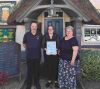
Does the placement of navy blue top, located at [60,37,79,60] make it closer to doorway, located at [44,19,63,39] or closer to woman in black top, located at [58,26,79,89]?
woman in black top, located at [58,26,79,89]

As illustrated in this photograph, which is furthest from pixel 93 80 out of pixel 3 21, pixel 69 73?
pixel 3 21

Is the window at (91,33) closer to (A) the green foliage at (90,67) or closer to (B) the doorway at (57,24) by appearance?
(B) the doorway at (57,24)

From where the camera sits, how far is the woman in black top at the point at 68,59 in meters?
9.35

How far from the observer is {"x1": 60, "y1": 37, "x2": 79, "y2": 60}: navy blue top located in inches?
369

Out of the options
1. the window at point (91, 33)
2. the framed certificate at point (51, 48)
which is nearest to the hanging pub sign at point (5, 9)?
the window at point (91, 33)

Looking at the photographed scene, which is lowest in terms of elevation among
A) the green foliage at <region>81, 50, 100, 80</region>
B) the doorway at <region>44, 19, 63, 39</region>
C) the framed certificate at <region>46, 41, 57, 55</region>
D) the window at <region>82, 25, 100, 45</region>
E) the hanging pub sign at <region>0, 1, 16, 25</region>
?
the green foliage at <region>81, 50, 100, 80</region>

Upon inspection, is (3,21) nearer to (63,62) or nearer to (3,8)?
(3,8)

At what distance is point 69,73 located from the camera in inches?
373

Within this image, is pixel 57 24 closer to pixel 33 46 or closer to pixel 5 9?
pixel 5 9

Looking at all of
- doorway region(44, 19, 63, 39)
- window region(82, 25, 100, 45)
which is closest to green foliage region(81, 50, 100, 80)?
doorway region(44, 19, 63, 39)

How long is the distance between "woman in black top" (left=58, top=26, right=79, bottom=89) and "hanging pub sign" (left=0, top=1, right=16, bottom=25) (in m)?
7.35

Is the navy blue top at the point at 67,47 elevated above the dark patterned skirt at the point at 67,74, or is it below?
above

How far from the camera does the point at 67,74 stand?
9.50 meters

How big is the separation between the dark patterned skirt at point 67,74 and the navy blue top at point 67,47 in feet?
0.48
